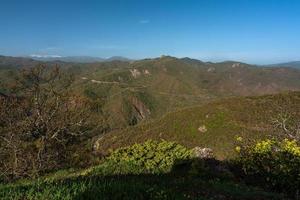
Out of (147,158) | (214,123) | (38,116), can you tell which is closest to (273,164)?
(147,158)

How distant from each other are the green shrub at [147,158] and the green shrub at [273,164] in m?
2.45

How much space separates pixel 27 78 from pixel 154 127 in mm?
163061

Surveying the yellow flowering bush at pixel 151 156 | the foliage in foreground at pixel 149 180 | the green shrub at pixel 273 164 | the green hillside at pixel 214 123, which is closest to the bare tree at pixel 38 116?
the yellow flowering bush at pixel 151 156

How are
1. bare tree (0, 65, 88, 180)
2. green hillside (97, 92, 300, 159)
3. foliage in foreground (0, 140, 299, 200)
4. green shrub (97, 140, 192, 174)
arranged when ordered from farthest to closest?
1. green hillside (97, 92, 300, 159)
2. bare tree (0, 65, 88, 180)
3. green shrub (97, 140, 192, 174)
4. foliage in foreground (0, 140, 299, 200)

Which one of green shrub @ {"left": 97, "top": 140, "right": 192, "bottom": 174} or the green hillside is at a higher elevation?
green shrub @ {"left": 97, "top": 140, "right": 192, "bottom": 174}

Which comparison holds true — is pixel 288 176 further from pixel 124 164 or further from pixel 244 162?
pixel 124 164

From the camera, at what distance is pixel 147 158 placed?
50.8 ft

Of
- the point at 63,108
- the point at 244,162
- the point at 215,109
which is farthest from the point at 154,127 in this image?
the point at 244,162

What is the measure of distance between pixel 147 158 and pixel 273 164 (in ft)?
16.1

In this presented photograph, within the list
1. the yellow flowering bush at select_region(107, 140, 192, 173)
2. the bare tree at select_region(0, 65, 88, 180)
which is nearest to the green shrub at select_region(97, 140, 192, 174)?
the yellow flowering bush at select_region(107, 140, 192, 173)

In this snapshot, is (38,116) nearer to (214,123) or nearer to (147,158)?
(147,158)

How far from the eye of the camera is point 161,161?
15.2 m

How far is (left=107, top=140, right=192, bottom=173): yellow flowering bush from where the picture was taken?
14.5 meters

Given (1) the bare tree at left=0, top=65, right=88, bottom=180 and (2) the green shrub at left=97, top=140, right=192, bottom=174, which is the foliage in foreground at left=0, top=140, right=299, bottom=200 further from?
(1) the bare tree at left=0, top=65, right=88, bottom=180
